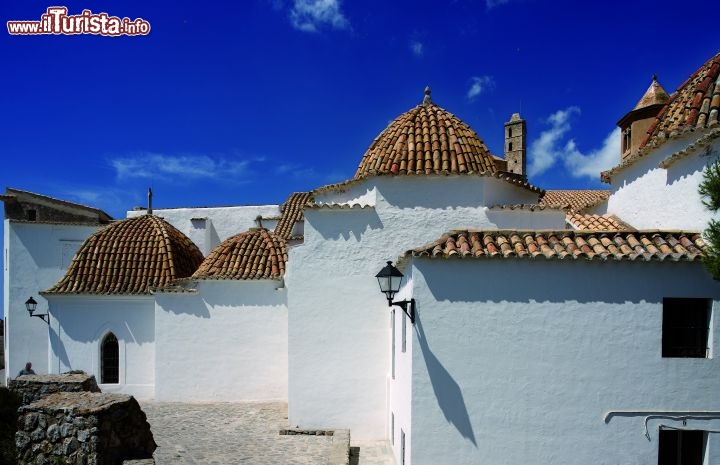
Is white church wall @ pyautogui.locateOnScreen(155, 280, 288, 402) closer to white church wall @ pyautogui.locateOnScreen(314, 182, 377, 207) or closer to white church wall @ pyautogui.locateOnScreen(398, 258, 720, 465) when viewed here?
white church wall @ pyautogui.locateOnScreen(314, 182, 377, 207)

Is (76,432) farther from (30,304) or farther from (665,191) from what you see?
(30,304)

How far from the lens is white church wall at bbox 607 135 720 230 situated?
697cm

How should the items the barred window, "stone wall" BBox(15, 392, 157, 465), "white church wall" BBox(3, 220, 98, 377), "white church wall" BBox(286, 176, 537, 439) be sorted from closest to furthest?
"stone wall" BBox(15, 392, 157, 465), the barred window, "white church wall" BBox(286, 176, 537, 439), "white church wall" BBox(3, 220, 98, 377)

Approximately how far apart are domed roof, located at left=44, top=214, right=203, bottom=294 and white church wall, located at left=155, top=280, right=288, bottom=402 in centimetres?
188

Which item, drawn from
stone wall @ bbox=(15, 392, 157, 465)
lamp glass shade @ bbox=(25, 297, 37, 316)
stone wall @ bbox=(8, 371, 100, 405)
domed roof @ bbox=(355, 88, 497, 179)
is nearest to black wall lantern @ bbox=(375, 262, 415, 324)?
domed roof @ bbox=(355, 88, 497, 179)

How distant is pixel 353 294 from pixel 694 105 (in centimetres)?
689

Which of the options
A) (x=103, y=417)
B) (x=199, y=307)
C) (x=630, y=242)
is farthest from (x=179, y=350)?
(x=630, y=242)

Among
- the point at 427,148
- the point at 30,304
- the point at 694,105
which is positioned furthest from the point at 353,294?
the point at 30,304

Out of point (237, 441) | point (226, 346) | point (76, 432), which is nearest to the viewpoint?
point (76, 432)

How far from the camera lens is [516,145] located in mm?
30062

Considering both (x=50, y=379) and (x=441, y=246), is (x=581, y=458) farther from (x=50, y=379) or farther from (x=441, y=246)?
(x=50, y=379)

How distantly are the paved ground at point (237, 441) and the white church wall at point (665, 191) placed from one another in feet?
20.9

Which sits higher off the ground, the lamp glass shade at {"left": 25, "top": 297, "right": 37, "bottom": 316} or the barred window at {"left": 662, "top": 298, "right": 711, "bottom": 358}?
the barred window at {"left": 662, "top": 298, "right": 711, "bottom": 358}

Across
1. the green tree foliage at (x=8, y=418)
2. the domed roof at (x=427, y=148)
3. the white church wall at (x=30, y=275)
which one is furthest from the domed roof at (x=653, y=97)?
the white church wall at (x=30, y=275)
